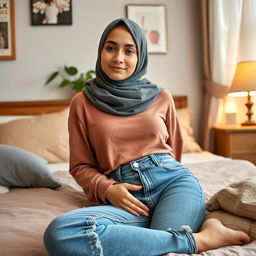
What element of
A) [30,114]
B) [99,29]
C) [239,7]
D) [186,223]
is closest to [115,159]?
[186,223]

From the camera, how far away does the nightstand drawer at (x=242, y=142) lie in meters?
2.98

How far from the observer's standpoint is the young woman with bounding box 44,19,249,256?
0.98 metres

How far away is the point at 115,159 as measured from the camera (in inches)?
53.2

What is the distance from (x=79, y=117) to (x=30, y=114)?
1875 mm

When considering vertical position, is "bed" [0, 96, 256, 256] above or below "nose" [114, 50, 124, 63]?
below

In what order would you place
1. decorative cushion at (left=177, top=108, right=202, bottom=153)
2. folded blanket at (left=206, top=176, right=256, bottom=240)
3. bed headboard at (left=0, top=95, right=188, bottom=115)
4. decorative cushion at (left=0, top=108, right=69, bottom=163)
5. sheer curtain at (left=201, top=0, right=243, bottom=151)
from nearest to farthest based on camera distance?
folded blanket at (left=206, top=176, right=256, bottom=240), decorative cushion at (left=0, top=108, right=69, bottom=163), decorative cushion at (left=177, top=108, right=202, bottom=153), bed headboard at (left=0, top=95, right=188, bottom=115), sheer curtain at (left=201, top=0, right=243, bottom=151)

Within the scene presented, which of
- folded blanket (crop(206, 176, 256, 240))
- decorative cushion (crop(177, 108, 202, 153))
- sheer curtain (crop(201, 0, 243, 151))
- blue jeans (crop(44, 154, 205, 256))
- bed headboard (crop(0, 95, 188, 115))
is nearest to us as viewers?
blue jeans (crop(44, 154, 205, 256))

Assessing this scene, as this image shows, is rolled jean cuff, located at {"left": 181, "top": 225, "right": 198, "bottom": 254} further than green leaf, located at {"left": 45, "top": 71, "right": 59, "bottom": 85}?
No

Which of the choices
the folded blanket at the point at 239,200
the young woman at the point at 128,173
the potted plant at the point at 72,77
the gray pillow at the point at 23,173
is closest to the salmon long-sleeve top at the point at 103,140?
the young woman at the point at 128,173

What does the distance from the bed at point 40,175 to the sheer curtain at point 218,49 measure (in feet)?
0.88

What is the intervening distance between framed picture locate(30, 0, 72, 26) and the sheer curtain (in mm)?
1188

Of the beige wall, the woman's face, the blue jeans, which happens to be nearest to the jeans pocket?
the blue jeans

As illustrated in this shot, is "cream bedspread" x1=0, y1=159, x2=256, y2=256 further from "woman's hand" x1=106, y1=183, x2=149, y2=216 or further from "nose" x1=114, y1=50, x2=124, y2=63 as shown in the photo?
"nose" x1=114, y1=50, x2=124, y2=63

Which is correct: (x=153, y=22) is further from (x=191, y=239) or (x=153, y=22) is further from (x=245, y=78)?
(x=191, y=239)
